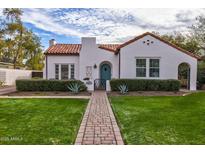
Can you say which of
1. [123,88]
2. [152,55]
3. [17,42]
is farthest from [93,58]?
[17,42]

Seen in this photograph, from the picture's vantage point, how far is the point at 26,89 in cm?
1816

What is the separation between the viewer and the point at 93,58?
19.6 metres

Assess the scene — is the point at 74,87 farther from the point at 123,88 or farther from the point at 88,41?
the point at 88,41

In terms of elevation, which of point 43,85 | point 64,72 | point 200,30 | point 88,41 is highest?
point 200,30

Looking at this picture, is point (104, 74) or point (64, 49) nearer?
point (104, 74)

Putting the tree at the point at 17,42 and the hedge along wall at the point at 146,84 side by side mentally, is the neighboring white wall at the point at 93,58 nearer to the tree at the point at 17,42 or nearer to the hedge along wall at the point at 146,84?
the hedge along wall at the point at 146,84

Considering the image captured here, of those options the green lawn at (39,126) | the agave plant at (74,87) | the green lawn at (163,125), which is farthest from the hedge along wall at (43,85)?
the green lawn at (163,125)

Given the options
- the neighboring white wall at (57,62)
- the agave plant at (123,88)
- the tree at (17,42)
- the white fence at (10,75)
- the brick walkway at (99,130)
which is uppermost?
the tree at (17,42)

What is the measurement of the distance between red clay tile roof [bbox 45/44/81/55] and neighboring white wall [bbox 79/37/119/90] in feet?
5.55

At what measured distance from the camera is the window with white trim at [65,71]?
21.0 m

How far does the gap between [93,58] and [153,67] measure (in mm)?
5202

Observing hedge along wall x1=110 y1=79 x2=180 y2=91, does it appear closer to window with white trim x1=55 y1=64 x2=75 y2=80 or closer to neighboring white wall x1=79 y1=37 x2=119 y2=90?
neighboring white wall x1=79 y1=37 x2=119 y2=90

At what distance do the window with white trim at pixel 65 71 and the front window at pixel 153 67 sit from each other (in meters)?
7.06

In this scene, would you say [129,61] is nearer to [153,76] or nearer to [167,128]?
[153,76]
